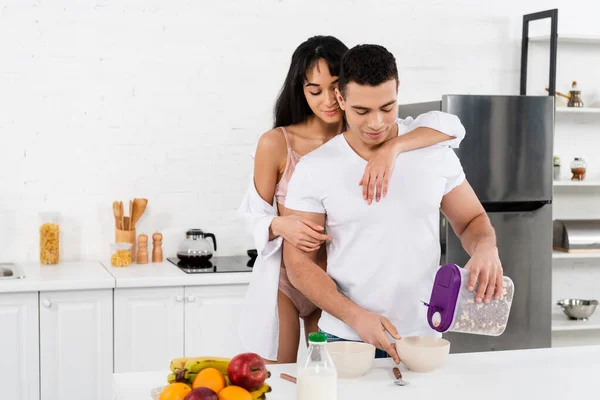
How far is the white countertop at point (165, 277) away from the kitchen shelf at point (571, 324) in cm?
184

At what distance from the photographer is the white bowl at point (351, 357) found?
1.89 meters

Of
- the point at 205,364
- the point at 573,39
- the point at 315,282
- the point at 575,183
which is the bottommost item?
the point at 205,364

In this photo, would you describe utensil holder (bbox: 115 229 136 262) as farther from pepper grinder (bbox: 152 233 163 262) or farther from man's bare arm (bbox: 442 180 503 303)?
man's bare arm (bbox: 442 180 503 303)

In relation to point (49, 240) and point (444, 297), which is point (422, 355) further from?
point (49, 240)

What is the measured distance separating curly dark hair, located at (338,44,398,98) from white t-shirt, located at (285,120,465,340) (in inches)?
9.2

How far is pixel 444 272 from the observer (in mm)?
1935

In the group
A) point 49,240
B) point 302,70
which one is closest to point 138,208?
point 49,240

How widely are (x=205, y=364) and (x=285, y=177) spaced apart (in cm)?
95

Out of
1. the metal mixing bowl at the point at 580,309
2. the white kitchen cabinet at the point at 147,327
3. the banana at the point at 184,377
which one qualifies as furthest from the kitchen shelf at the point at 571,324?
the banana at the point at 184,377

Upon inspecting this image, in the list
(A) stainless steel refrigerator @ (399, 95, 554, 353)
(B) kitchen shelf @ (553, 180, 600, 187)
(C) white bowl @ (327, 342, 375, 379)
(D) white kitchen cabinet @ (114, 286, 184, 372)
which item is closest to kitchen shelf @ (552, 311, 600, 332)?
(A) stainless steel refrigerator @ (399, 95, 554, 353)

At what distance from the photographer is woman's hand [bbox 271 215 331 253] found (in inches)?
84.2

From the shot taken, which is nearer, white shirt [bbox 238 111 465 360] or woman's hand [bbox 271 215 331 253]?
woman's hand [bbox 271 215 331 253]

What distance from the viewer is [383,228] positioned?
2.07 m

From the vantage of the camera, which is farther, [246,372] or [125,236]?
[125,236]
